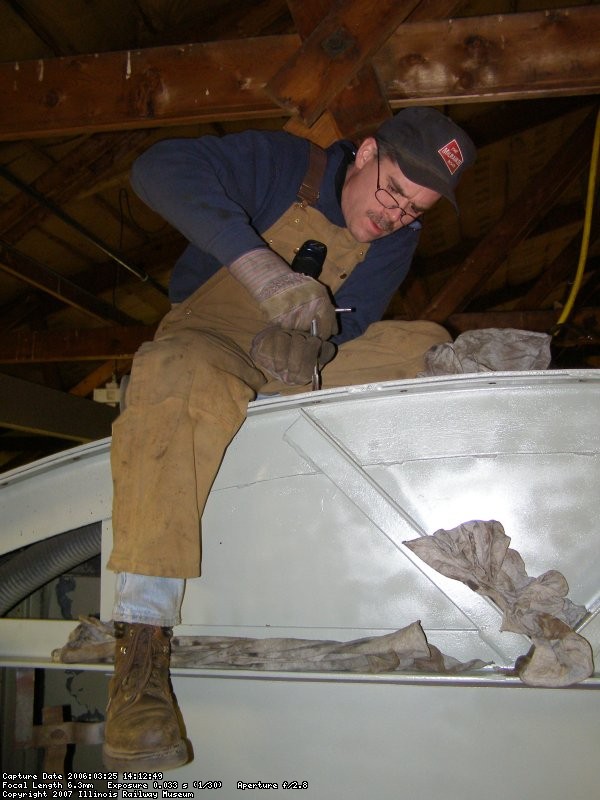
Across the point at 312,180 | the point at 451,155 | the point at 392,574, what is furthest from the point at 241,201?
the point at 392,574

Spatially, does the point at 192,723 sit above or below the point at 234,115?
below

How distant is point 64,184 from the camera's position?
3111 mm

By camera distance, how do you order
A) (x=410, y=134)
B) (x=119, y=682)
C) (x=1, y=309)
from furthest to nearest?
1. (x=1, y=309)
2. (x=410, y=134)
3. (x=119, y=682)

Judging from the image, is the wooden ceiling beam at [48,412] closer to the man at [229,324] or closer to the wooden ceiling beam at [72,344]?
the wooden ceiling beam at [72,344]

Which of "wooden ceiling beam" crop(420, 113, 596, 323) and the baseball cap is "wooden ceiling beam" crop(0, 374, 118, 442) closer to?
"wooden ceiling beam" crop(420, 113, 596, 323)

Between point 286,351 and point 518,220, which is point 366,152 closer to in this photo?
point 286,351

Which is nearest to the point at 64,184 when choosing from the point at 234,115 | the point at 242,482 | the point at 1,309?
the point at 234,115

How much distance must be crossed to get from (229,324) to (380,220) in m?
0.50

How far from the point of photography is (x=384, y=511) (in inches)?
49.2

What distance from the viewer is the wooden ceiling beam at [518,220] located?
11.9 feet

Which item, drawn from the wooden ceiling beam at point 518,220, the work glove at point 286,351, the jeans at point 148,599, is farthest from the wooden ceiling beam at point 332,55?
the wooden ceiling beam at point 518,220

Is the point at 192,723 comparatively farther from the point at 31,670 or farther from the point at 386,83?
the point at 386,83

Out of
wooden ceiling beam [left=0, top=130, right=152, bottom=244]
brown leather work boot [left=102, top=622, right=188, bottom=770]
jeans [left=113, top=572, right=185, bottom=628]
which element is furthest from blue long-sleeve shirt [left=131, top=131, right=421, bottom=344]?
wooden ceiling beam [left=0, top=130, right=152, bottom=244]

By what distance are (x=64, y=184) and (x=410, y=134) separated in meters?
2.18
